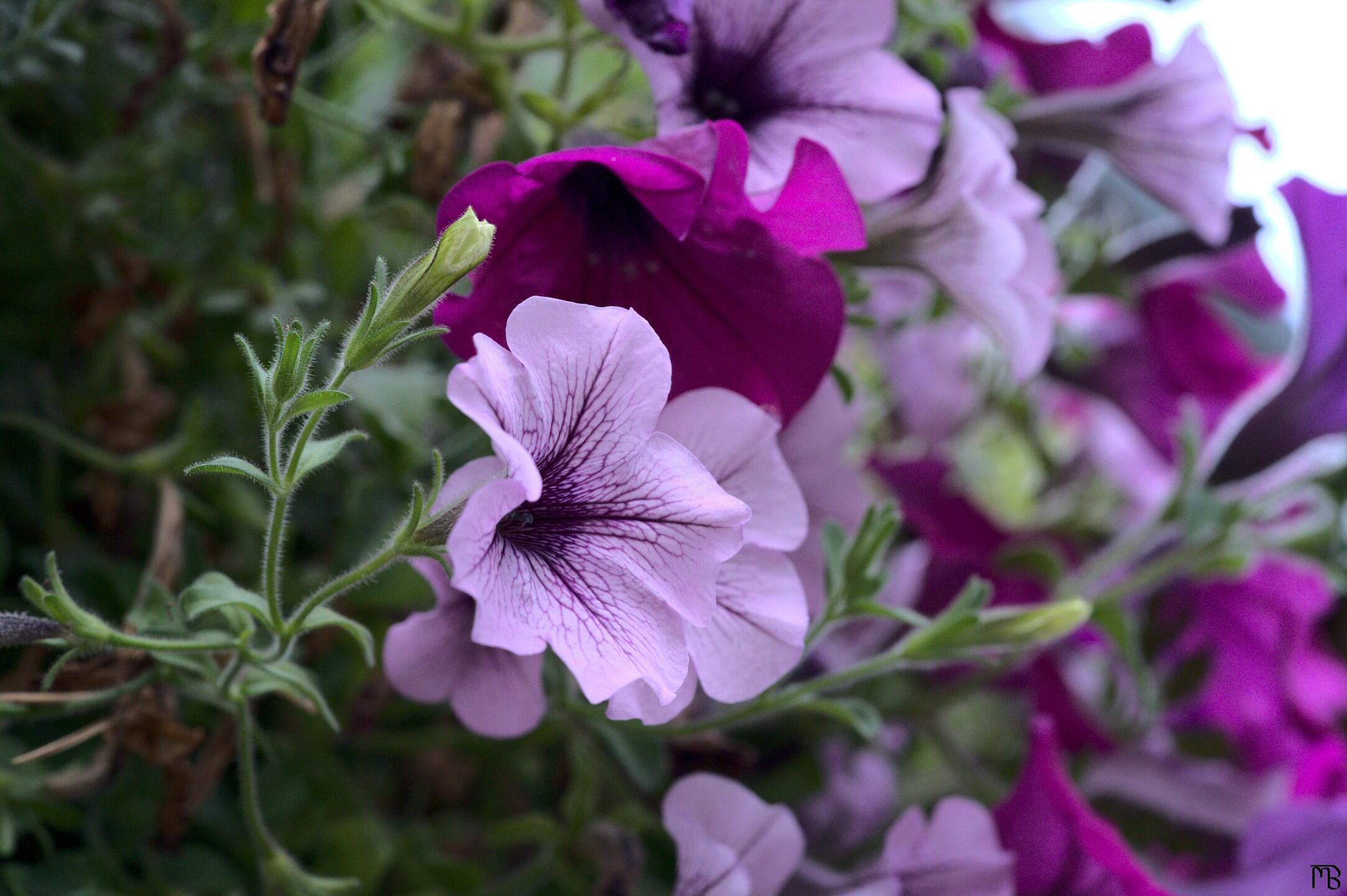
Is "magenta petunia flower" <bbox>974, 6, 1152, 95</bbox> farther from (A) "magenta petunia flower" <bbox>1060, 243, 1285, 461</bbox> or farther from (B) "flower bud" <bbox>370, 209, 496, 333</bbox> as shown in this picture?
(B) "flower bud" <bbox>370, 209, 496, 333</bbox>

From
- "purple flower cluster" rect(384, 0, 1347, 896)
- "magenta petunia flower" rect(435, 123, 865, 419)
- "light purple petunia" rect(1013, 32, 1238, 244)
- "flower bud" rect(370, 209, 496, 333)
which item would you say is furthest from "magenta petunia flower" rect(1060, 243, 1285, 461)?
"flower bud" rect(370, 209, 496, 333)

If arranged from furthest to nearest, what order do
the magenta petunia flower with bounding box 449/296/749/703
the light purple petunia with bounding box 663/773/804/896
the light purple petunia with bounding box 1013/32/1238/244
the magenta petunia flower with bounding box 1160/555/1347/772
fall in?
the magenta petunia flower with bounding box 1160/555/1347/772
the light purple petunia with bounding box 1013/32/1238/244
the light purple petunia with bounding box 663/773/804/896
the magenta petunia flower with bounding box 449/296/749/703

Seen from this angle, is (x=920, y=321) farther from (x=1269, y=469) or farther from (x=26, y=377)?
(x=26, y=377)

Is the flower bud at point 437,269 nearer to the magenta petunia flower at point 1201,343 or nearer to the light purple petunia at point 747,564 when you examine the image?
the light purple petunia at point 747,564

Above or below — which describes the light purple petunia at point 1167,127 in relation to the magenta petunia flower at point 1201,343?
above

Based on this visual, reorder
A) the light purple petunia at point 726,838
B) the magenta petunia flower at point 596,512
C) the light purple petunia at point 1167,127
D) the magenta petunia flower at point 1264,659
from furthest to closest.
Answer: the magenta petunia flower at point 1264,659 → the light purple petunia at point 1167,127 → the light purple petunia at point 726,838 → the magenta petunia flower at point 596,512

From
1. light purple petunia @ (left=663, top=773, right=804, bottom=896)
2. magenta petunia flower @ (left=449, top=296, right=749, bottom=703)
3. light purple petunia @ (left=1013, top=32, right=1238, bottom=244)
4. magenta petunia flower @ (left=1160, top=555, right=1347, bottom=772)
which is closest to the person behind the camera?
magenta petunia flower @ (left=449, top=296, right=749, bottom=703)

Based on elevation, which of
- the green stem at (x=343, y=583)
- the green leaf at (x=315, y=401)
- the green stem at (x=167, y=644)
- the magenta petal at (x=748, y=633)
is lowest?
the magenta petal at (x=748, y=633)

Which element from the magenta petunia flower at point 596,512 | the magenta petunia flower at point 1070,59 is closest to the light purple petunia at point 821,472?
the magenta petunia flower at point 596,512
